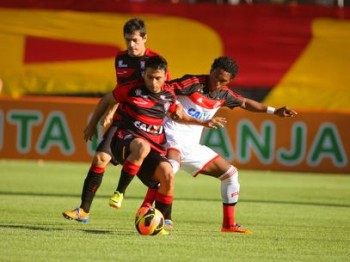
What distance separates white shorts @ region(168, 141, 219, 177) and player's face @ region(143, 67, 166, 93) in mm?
1031

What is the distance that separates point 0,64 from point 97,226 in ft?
38.6

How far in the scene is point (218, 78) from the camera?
1005 cm

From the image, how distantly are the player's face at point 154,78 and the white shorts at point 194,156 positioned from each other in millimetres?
1031

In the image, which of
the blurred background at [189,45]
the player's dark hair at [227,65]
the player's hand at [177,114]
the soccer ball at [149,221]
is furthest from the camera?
the blurred background at [189,45]

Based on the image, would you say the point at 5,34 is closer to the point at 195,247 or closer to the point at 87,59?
A: the point at 87,59

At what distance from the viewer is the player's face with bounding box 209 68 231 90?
9.98 meters

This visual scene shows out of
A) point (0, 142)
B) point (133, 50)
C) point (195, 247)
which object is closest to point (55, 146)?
point (0, 142)

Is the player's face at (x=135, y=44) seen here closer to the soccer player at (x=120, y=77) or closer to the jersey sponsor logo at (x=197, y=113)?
the soccer player at (x=120, y=77)

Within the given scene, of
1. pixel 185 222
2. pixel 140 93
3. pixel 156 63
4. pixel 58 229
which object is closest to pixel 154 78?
pixel 156 63

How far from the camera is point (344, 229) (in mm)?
10820

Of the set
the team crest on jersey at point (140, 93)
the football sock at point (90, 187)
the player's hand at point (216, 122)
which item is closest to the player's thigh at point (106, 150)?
the football sock at point (90, 187)

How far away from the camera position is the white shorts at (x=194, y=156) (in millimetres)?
10198

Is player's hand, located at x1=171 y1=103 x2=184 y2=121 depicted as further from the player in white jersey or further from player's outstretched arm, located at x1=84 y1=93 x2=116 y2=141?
player's outstretched arm, located at x1=84 y1=93 x2=116 y2=141

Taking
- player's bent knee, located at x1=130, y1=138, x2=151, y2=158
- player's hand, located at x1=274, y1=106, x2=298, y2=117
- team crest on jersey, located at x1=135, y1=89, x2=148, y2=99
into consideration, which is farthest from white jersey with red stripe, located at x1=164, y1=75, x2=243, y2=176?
player's bent knee, located at x1=130, y1=138, x2=151, y2=158
